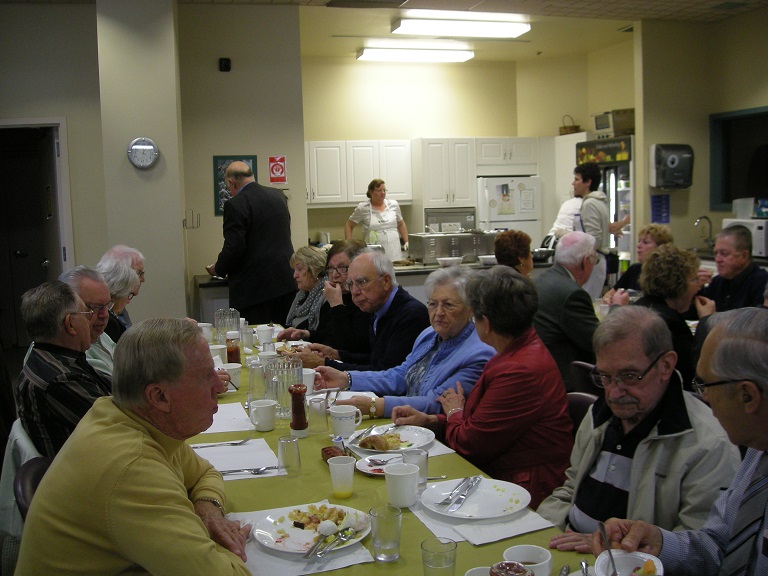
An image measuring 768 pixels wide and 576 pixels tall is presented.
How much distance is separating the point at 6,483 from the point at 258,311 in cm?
395

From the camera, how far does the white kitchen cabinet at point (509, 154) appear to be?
9797mm

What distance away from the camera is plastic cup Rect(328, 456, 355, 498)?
2020 millimetres

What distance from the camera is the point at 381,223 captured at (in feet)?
29.4

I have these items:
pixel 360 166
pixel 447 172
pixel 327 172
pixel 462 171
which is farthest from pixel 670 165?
pixel 327 172

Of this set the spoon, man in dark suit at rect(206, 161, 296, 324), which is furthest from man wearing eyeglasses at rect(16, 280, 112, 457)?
man in dark suit at rect(206, 161, 296, 324)

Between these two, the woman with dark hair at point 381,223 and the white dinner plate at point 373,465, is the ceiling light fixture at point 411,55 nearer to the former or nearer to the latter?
the woman with dark hair at point 381,223

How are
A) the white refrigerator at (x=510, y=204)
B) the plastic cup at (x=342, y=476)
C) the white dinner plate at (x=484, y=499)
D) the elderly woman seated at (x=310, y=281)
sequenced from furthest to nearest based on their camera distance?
the white refrigerator at (x=510, y=204)
the elderly woman seated at (x=310, y=281)
the plastic cup at (x=342, y=476)
the white dinner plate at (x=484, y=499)

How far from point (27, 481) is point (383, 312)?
209 cm

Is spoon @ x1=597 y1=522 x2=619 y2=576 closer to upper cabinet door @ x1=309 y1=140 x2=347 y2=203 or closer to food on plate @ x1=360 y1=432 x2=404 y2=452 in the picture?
food on plate @ x1=360 y1=432 x2=404 y2=452

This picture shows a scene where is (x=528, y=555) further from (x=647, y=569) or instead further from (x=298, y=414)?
(x=298, y=414)

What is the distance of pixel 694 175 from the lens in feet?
27.8

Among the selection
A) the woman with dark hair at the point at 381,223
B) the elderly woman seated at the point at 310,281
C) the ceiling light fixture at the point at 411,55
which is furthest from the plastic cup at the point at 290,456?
the ceiling light fixture at the point at 411,55

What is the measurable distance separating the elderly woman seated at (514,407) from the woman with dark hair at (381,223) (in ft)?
20.7

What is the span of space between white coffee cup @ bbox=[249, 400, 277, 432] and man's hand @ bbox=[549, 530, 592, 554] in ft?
4.10
